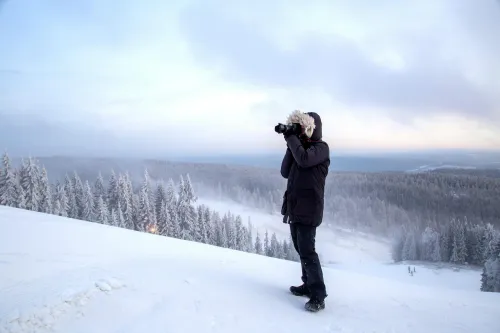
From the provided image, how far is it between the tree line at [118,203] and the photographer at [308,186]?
38280mm

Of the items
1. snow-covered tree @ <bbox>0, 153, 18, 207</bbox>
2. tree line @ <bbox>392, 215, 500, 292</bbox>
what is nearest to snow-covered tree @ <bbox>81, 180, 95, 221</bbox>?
snow-covered tree @ <bbox>0, 153, 18, 207</bbox>

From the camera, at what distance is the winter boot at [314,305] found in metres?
4.43

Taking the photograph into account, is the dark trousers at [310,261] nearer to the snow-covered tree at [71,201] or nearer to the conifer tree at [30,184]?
the conifer tree at [30,184]

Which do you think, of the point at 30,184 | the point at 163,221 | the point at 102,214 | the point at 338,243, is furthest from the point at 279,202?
the point at 30,184

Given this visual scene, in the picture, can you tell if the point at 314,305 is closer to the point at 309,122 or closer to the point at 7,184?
the point at 309,122

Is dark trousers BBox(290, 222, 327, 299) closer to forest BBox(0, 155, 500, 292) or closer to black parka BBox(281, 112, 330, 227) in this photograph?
black parka BBox(281, 112, 330, 227)

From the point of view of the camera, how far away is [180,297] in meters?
4.34

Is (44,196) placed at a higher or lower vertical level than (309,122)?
lower

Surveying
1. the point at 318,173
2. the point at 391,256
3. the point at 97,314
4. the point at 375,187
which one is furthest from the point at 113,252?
the point at 375,187

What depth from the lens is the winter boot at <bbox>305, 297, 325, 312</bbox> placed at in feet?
14.5

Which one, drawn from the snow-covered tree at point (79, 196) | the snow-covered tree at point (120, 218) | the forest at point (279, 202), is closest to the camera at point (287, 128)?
the forest at point (279, 202)

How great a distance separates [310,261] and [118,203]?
140 feet

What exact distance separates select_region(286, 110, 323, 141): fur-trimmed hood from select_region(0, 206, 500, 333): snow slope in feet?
9.04

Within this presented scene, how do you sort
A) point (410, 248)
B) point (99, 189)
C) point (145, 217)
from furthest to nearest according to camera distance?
1. point (410, 248)
2. point (99, 189)
3. point (145, 217)
